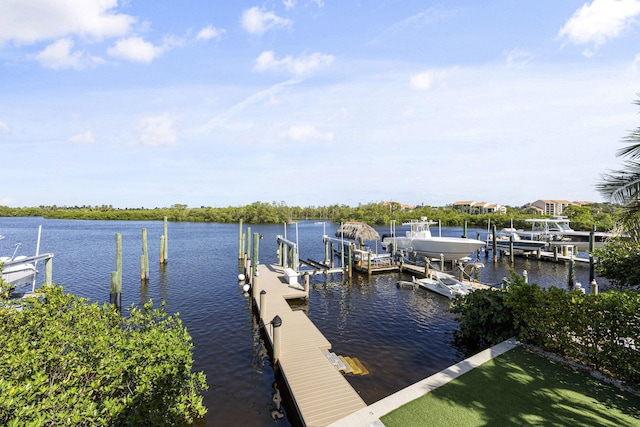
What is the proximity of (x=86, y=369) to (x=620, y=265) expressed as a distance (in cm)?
2365

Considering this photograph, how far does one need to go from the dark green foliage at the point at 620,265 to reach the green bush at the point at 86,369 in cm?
2064

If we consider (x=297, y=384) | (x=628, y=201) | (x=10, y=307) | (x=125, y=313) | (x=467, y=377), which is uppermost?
(x=628, y=201)

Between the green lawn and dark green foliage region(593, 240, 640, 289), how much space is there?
1308 centimetres

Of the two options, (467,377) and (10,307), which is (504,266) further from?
(10,307)

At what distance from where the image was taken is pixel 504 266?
31.0 m

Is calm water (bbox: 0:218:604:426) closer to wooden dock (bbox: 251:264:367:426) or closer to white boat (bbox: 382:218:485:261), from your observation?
wooden dock (bbox: 251:264:367:426)

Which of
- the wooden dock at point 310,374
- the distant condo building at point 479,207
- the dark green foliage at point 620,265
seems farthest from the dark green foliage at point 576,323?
the distant condo building at point 479,207

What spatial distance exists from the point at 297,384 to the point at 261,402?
5.13 feet

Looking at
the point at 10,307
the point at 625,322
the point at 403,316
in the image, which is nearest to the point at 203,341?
the point at 10,307

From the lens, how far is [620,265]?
17.2 meters

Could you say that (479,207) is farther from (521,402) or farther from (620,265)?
(521,402)

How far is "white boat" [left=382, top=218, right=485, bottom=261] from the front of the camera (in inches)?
1075

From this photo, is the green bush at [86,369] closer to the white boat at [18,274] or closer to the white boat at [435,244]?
the white boat at [18,274]

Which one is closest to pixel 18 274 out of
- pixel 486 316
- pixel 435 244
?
pixel 486 316
